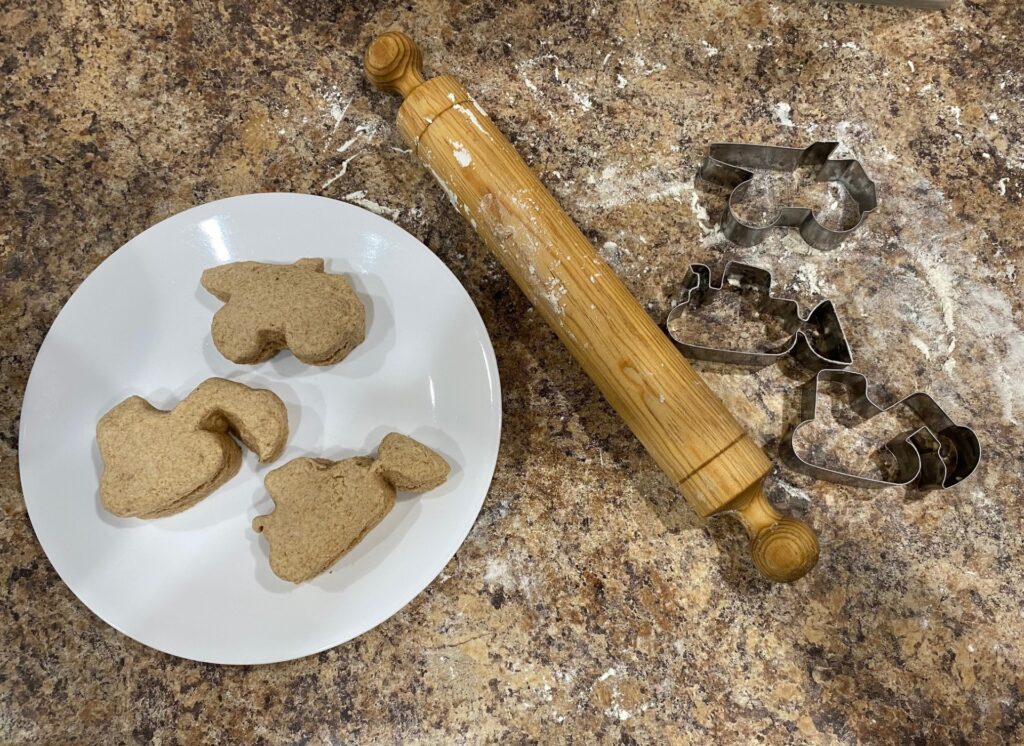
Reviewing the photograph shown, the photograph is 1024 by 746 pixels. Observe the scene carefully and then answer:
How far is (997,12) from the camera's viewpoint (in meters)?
1.27

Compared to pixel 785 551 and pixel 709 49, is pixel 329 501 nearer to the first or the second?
pixel 785 551

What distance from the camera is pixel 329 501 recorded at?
38.5 inches

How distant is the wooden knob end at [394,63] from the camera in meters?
1.09

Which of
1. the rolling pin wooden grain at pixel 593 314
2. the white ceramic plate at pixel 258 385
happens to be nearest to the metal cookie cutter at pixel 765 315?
the rolling pin wooden grain at pixel 593 314

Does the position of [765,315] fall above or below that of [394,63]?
below

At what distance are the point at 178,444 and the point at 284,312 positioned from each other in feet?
0.83

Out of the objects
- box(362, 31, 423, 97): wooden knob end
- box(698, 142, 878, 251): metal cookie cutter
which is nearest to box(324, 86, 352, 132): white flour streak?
box(362, 31, 423, 97): wooden knob end

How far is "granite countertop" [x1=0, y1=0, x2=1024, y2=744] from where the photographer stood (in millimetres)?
1062

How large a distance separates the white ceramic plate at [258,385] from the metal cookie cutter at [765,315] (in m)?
0.37

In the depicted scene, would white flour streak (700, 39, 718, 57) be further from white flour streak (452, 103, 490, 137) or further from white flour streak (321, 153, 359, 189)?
white flour streak (321, 153, 359, 189)

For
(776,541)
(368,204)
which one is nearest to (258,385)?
(368,204)

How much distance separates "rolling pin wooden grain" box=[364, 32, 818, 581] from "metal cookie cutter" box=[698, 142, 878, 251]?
0.31 meters

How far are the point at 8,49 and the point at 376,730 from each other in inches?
56.3

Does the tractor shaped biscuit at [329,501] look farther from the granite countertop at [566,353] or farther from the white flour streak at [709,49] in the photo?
the white flour streak at [709,49]
